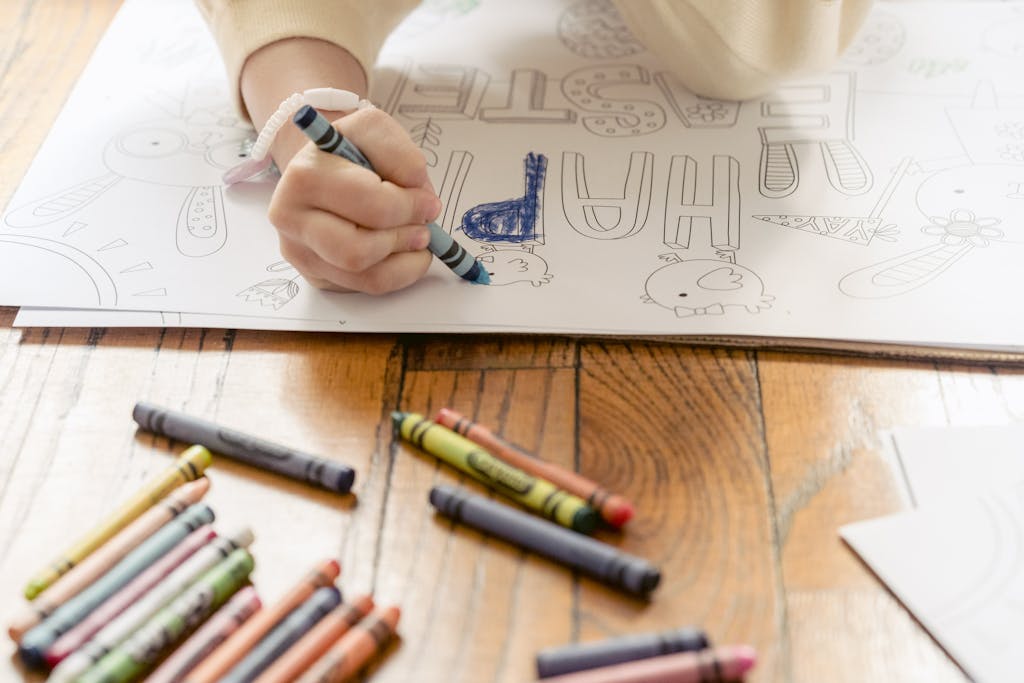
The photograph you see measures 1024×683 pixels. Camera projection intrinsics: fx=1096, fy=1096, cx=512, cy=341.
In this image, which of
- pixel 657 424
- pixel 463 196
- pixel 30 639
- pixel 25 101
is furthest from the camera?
pixel 25 101

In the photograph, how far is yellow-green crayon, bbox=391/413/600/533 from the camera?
544mm

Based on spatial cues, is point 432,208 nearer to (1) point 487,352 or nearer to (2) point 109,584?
(1) point 487,352

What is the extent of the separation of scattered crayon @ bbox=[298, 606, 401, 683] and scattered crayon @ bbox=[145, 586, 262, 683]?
0.05 m

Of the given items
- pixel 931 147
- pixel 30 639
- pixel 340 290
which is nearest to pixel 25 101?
pixel 340 290

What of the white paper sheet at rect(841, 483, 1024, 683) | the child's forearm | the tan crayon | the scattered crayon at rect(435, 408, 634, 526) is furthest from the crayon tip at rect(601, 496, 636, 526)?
the child's forearm

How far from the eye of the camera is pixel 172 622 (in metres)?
0.50

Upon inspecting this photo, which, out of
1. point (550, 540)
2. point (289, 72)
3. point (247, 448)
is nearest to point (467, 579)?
point (550, 540)

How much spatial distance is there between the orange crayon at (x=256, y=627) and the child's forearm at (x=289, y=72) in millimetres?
351

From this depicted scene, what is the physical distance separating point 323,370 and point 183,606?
0.18m

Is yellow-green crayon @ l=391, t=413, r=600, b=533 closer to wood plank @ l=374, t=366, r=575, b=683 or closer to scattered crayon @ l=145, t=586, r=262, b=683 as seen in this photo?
wood plank @ l=374, t=366, r=575, b=683

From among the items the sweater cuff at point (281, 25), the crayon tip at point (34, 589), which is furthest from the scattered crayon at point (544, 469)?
the sweater cuff at point (281, 25)

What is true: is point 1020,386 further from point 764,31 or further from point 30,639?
point 30,639

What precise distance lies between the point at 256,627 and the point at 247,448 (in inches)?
4.6

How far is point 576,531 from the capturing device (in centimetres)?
54
